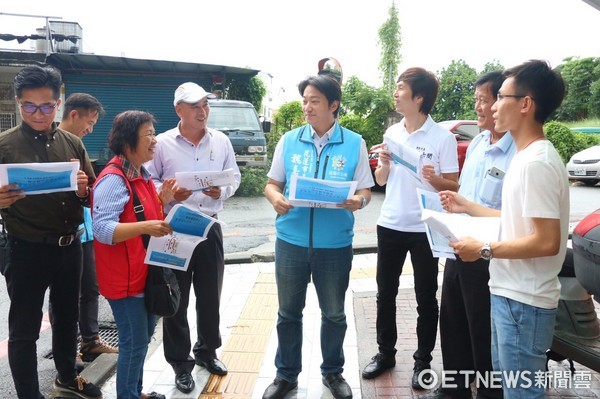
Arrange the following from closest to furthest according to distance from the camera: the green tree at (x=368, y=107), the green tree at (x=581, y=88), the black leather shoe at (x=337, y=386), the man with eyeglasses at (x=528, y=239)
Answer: the man with eyeglasses at (x=528, y=239), the black leather shoe at (x=337, y=386), the green tree at (x=368, y=107), the green tree at (x=581, y=88)

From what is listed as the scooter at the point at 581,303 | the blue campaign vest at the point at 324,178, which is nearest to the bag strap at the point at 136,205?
the blue campaign vest at the point at 324,178

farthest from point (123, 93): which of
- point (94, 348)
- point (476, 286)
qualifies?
point (476, 286)

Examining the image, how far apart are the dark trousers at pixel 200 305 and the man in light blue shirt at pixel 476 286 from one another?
58.5 inches

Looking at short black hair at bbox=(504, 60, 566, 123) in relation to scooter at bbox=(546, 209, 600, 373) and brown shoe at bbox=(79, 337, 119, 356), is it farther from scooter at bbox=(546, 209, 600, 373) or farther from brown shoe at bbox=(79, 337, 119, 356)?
brown shoe at bbox=(79, 337, 119, 356)

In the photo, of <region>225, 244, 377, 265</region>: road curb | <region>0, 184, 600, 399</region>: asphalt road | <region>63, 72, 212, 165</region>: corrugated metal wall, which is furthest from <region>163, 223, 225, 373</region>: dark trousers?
<region>63, 72, 212, 165</region>: corrugated metal wall

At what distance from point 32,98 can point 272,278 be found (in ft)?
11.4

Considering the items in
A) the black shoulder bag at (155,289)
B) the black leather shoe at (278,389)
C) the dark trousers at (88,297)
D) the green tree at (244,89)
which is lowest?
the black leather shoe at (278,389)

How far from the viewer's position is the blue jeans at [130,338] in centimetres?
251

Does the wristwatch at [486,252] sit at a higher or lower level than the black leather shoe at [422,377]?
higher

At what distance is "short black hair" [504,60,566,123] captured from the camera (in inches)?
76.6

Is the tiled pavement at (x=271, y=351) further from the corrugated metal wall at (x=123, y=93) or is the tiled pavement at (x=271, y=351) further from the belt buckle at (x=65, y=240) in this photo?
the corrugated metal wall at (x=123, y=93)

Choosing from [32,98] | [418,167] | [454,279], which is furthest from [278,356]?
[32,98]

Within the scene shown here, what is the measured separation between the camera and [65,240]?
2760mm

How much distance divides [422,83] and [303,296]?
1554 mm
